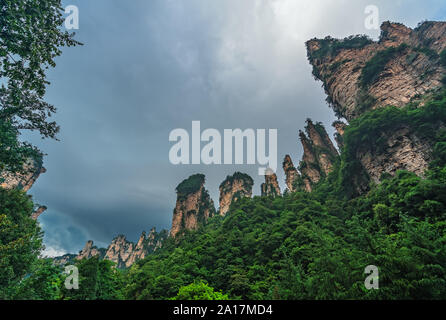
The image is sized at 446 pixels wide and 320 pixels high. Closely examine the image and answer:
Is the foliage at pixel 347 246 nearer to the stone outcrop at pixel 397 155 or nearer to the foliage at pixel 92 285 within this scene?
the stone outcrop at pixel 397 155

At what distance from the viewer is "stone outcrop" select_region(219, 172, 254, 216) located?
72469 millimetres

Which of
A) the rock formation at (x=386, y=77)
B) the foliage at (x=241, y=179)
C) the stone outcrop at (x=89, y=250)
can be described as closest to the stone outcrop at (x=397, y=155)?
the rock formation at (x=386, y=77)

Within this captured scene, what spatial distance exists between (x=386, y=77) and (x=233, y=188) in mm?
55322

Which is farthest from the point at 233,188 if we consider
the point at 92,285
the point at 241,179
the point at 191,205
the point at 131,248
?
the point at 131,248

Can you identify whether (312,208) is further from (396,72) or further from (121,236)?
(121,236)

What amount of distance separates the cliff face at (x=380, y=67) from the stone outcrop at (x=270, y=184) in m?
32.4

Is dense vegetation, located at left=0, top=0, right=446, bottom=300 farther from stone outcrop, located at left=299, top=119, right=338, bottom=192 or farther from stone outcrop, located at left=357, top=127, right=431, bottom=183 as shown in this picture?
stone outcrop, located at left=299, top=119, right=338, bottom=192

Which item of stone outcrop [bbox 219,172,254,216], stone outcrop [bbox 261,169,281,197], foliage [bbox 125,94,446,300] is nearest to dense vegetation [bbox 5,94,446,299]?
foliage [bbox 125,94,446,300]

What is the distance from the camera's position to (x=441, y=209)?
39.0 ft

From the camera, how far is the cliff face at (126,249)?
276ft

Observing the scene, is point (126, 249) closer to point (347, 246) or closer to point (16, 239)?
point (16, 239)

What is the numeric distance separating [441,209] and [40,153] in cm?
2622

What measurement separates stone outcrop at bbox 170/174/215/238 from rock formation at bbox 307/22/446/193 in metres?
46.3
